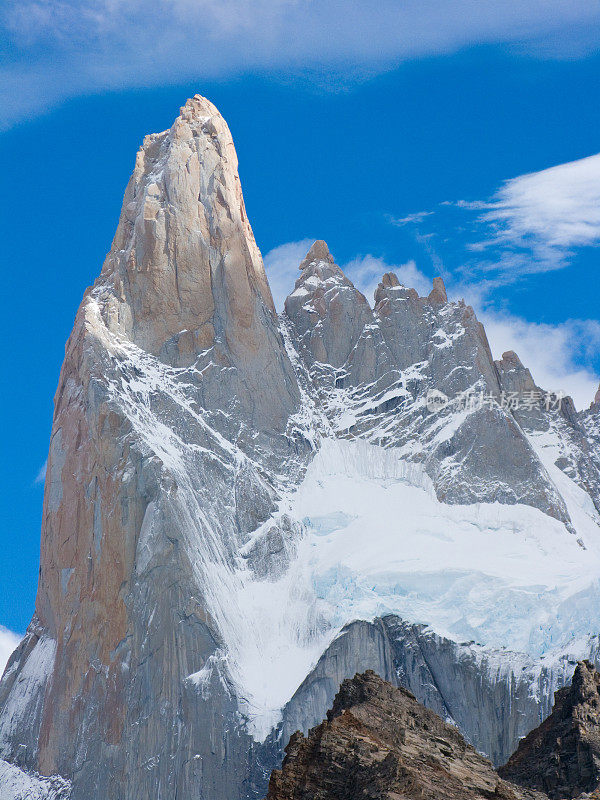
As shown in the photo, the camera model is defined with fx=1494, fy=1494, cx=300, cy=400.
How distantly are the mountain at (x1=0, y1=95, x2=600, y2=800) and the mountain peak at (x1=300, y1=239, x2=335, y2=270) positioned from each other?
38.3 inches

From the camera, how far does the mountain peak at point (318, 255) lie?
181375mm

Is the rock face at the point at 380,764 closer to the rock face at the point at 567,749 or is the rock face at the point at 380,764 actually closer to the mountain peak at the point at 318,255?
the rock face at the point at 567,749

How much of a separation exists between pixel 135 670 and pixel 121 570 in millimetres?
9761

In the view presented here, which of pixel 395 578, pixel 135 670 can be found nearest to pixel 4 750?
pixel 135 670

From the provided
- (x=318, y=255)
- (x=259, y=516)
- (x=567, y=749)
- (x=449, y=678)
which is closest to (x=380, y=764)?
(x=567, y=749)

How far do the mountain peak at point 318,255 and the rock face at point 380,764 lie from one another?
12342cm

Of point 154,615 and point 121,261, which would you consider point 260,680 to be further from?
point 121,261

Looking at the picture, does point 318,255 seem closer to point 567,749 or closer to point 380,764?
point 567,749

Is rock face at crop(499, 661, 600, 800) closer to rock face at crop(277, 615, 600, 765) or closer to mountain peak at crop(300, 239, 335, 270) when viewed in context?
rock face at crop(277, 615, 600, 765)

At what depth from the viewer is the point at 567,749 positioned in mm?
67188

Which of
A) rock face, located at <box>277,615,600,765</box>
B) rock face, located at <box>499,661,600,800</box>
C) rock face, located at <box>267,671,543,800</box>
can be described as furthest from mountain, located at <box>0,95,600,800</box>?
rock face, located at <box>267,671,543,800</box>

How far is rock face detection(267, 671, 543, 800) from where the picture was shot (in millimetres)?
48812

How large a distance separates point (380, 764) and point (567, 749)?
20.5 metres

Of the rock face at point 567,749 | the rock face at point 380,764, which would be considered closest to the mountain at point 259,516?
the rock face at point 567,749
